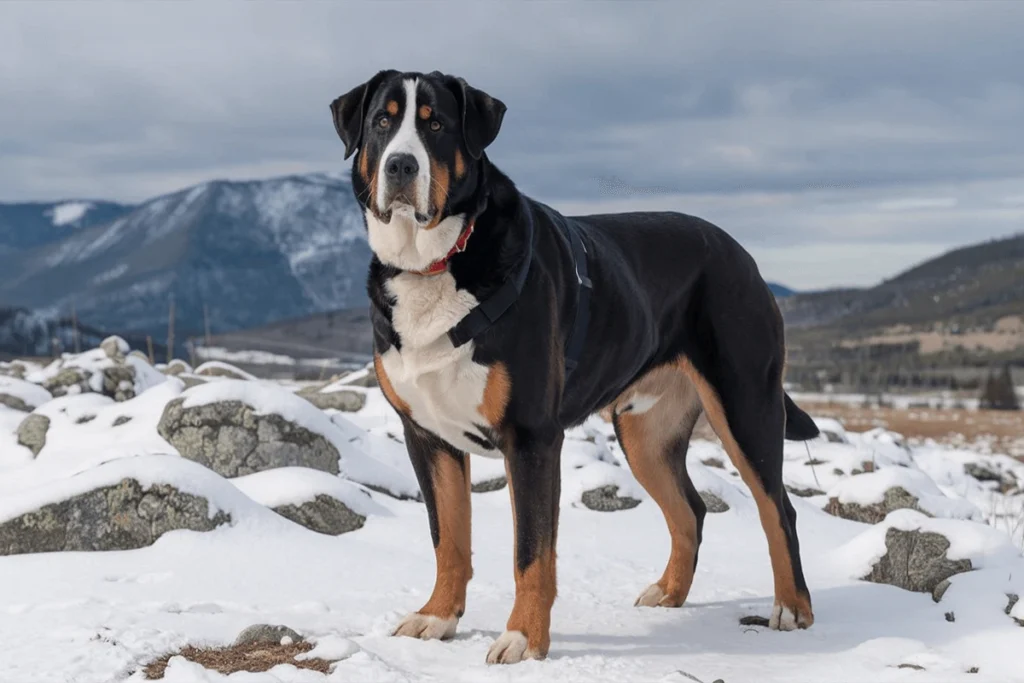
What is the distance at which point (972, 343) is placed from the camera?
506ft

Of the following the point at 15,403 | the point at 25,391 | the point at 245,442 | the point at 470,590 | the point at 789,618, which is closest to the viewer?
the point at 789,618

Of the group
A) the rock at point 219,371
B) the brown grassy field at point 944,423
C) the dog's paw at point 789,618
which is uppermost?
the rock at point 219,371

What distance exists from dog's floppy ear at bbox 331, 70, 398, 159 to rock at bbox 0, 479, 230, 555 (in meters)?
2.85

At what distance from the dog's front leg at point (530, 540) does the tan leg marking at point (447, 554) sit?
1.62 ft

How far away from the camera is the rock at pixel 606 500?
905 centimetres

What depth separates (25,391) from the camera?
45.5ft

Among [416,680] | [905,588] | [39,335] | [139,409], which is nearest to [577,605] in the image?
[416,680]

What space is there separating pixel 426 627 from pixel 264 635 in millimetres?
750

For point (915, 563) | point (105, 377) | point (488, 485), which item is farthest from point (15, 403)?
point (915, 563)

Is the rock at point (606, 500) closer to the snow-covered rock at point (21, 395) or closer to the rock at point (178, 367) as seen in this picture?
the snow-covered rock at point (21, 395)

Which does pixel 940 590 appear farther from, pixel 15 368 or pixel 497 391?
pixel 15 368

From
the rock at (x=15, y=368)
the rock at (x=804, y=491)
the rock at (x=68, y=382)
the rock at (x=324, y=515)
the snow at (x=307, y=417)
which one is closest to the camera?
the rock at (x=324, y=515)

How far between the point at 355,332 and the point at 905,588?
486ft

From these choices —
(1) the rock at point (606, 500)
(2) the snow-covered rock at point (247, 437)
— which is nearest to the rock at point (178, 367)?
(2) the snow-covered rock at point (247, 437)
